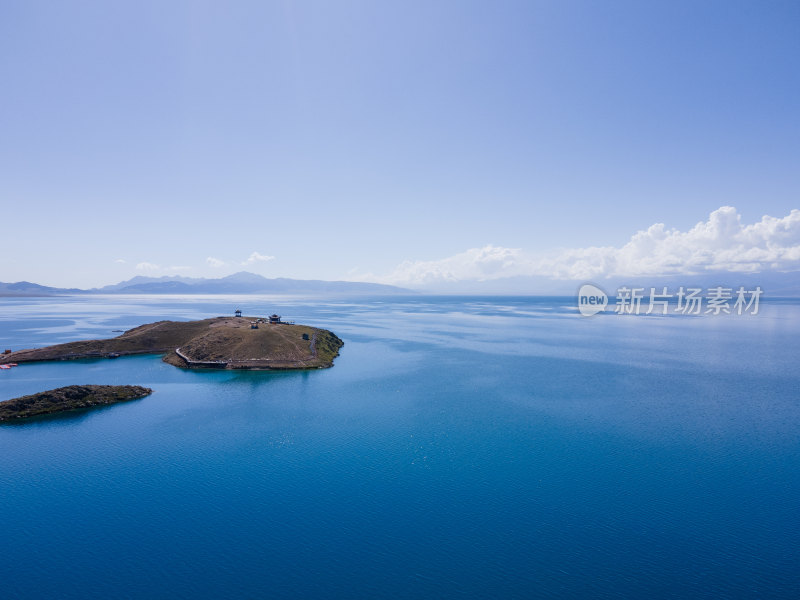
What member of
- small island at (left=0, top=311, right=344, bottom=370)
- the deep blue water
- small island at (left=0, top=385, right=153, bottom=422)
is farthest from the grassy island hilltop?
small island at (left=0, top=385, right=153, bottom=422)

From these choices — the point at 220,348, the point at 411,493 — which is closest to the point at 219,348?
the point at 220,348

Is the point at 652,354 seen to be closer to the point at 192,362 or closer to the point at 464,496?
the point at 464,496

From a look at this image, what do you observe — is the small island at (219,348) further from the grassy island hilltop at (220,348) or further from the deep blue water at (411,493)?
the deep blue water at (411,493)

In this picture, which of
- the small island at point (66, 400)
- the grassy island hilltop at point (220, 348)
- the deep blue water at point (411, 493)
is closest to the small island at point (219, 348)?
the grassy island hilltop at point (220, 348)

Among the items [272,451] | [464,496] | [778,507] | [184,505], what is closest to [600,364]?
[778,507]

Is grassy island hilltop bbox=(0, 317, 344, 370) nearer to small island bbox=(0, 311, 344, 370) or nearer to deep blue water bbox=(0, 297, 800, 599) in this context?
small island bbox=(0, 311, 344, 370)
